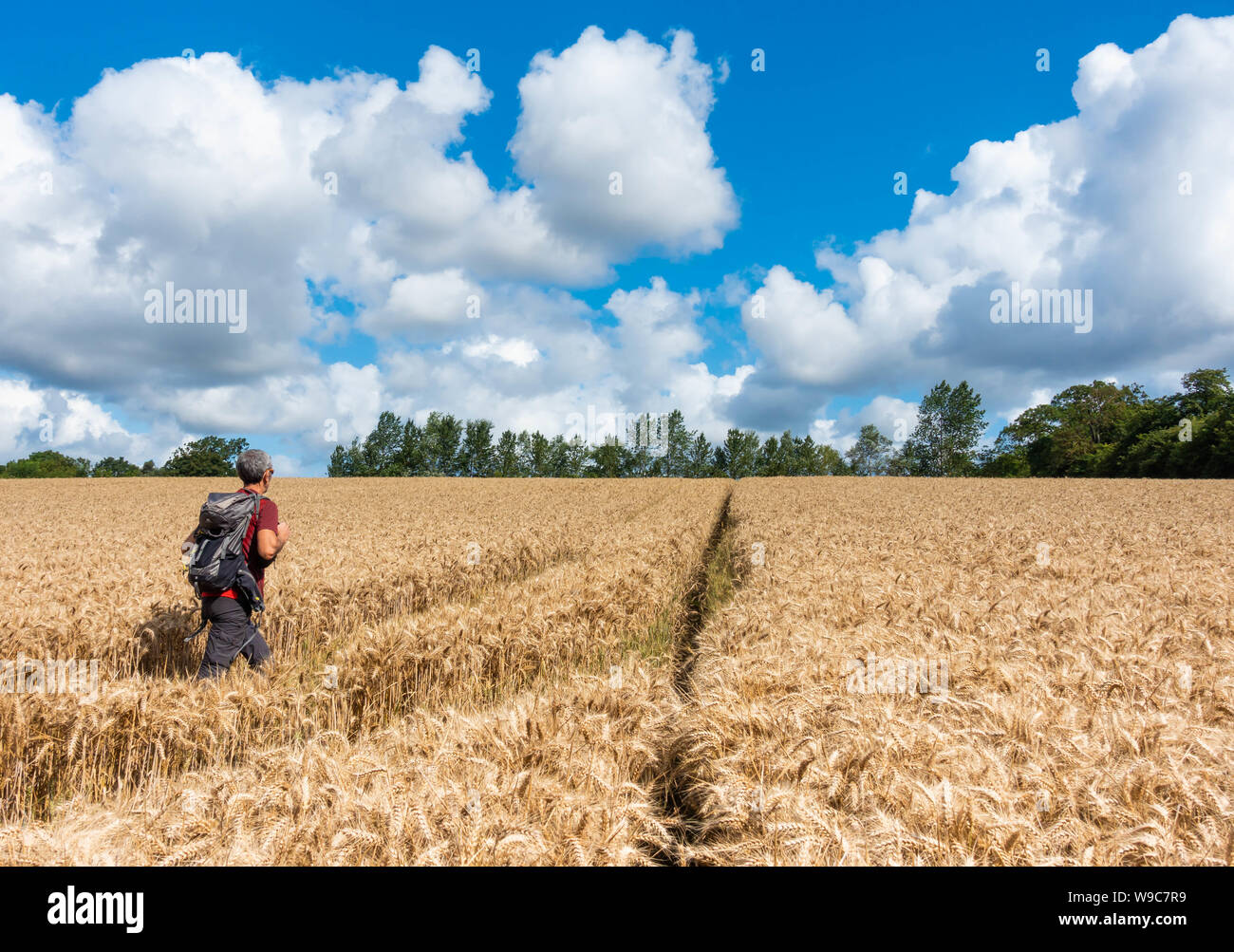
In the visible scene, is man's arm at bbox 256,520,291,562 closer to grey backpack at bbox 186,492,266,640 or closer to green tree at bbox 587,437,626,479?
grey backpack at bbox 186,492,266,640

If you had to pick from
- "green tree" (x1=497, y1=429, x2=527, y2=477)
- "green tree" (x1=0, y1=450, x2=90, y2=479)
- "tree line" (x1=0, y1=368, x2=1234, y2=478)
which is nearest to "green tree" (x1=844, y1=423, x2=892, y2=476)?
"tree line" (x1=0, y1=368, x2=1234, y2=478)

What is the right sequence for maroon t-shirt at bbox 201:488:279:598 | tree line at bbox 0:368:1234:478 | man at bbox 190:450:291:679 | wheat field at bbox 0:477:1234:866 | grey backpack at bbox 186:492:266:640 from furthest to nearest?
tree line at bbox 0:368:1234:478, maroon t-shirt at bbox 201:488:279:598, man at bbox 190:450:291:679, grey backpack at bbox 186:492:266:640, wheat field at bbox 0:477:1234:866

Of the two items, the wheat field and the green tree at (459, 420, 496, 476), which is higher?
the green tree at (459, 420, 496, 476)

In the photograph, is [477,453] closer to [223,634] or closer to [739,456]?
[739,456]

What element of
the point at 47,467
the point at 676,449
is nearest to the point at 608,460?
the point at 676,449

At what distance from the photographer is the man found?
5.50 m

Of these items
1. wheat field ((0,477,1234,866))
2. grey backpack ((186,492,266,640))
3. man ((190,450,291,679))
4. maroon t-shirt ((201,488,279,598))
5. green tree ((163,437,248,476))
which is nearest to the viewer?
wheat field ((0,477,1234,866))

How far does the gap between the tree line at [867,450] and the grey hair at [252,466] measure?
256 ft

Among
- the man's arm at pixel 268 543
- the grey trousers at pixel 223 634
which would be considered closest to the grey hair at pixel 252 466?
the man's arm at pixel 268 543

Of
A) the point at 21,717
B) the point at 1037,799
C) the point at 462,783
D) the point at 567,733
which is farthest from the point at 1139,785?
the point at 21,717

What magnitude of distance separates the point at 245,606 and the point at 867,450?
455 ft

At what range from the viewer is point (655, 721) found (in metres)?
4.34

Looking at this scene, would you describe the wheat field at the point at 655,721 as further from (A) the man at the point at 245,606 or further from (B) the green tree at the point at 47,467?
(B) the green tree at the point at 47,467
